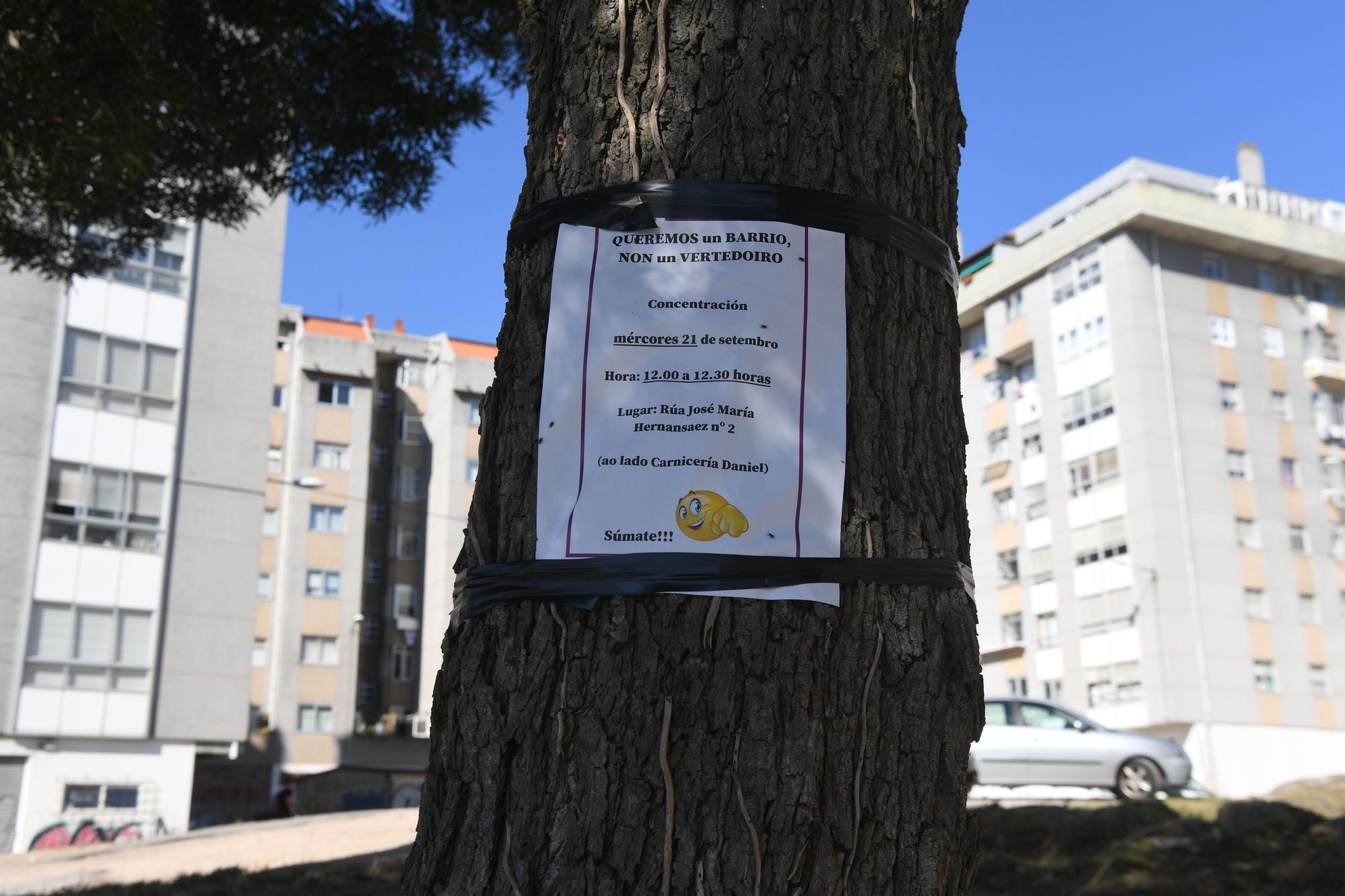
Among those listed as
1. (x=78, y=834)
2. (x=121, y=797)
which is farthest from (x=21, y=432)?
(x=78, y=834)

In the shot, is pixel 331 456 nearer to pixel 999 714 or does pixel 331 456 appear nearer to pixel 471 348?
pixel 471 348

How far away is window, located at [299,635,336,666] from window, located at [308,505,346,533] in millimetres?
4400

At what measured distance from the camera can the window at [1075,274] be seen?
1811 inches

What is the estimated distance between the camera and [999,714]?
1830cm

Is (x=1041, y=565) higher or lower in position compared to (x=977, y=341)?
lower

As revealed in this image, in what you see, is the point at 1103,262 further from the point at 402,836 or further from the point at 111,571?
the point at 402,836

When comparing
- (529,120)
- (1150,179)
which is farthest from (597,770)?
(1150,179)

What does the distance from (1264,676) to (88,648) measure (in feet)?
113

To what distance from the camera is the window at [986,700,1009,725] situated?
18156 millimetres

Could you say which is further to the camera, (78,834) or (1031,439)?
(1031,439)

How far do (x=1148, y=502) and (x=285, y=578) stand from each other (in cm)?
3185

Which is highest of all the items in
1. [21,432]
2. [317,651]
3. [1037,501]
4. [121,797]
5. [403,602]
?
[1037,501]

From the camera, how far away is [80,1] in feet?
21.8

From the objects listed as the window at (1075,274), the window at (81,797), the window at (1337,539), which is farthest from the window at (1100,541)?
the window at (81,797)
